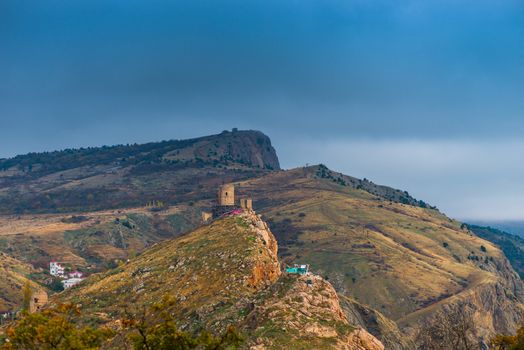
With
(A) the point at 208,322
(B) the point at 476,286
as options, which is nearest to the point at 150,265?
(A) the point at 208,322

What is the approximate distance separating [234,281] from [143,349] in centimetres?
3062

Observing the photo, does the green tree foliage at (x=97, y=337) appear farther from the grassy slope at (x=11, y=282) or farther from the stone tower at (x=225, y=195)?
the grassy slope at (x=11, y=282)

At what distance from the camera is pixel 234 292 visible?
209ft

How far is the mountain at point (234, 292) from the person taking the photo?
154 ft

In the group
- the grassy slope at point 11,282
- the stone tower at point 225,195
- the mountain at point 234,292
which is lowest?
the grassy slope at point 11,282

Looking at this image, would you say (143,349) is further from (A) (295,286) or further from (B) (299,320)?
(A) (295,286)

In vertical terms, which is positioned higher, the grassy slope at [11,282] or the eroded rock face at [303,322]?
the eroded rock face at [303,322]

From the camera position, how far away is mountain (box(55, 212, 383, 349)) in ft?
154

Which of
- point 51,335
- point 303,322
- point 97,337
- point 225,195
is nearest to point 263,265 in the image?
point 303,322

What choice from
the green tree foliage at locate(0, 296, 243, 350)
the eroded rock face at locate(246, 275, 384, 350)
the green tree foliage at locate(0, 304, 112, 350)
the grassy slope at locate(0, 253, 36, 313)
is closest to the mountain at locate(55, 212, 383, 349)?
the eroded rock face at locate(246, 275, 384, 350)

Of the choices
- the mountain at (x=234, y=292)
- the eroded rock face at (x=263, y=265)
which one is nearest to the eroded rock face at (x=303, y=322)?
the mountain at (x=234, y=292)

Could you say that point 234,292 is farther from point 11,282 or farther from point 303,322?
point 11,282

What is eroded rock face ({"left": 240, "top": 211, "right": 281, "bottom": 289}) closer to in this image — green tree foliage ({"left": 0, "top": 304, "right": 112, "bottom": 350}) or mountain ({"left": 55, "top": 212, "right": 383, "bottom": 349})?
mountain ({"left": 55, "top": 212, "right": 383, "bottom": 349})

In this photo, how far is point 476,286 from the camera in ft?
648
